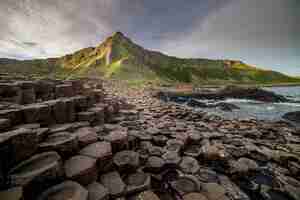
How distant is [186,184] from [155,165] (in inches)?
27.3

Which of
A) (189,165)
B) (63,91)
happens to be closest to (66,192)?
(189,165)

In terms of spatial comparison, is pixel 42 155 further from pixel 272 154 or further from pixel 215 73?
pixel 215 73

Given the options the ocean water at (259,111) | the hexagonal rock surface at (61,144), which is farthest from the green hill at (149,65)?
the hexagonal rock surface at (61,144)

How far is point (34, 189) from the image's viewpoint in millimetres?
1612

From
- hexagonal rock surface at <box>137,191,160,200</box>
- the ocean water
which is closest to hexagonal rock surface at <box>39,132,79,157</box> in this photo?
hexagonal rock surface at <box>137,191,160,200</box>

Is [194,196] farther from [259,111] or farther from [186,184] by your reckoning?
[259,111]

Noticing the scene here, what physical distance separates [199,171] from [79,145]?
259 centimetres

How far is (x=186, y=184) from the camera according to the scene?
7.85 feet

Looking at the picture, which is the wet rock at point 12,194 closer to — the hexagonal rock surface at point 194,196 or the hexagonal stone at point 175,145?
the hexagonal rock surface at point 194,196

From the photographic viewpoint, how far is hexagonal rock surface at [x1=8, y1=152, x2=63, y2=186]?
1537 millimetres

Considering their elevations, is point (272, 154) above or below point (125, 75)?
below

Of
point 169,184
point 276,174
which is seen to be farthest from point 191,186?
point 276,174

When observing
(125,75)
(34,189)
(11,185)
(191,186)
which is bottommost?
(191,186)

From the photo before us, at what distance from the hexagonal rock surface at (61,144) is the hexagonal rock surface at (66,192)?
0.57m
